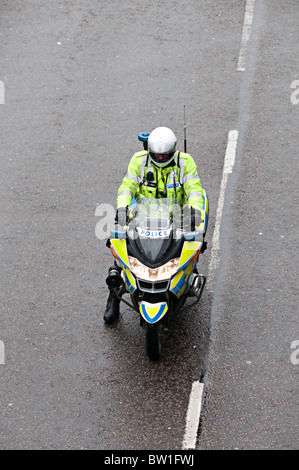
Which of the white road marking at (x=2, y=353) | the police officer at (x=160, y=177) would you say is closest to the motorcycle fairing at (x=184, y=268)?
the police officer at (x=160, y=177)

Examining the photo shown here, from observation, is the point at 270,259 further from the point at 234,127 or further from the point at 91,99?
the point at 91,99

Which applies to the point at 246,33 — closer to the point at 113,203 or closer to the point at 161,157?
the point at 113,203

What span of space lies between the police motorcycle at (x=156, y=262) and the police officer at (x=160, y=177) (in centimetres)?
26

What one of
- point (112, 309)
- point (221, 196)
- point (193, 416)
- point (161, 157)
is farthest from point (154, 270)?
point (221, 196)

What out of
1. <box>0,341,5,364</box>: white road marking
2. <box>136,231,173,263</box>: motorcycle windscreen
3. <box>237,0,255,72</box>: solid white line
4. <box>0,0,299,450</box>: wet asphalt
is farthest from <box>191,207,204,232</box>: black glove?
<box>237,0,255,72</box>: solid white line

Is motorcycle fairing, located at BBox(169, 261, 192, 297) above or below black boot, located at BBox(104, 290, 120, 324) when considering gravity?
above

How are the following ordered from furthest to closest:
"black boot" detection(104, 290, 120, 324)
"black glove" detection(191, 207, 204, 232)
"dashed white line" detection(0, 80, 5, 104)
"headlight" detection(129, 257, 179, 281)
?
"dashed white line" detection(0, 80, 5, 104)
"black boot" detection(104, 290, 120, 324)
"black glove" detection(191, 207, 204, 232)
"headlight" detection(129, 257, 179, 281)

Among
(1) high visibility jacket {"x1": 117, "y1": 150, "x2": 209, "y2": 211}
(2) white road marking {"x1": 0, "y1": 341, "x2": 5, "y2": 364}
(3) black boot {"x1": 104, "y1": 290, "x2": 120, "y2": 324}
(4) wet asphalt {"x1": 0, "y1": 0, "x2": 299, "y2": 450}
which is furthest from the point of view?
(3) black boot {"x1": 104, "y1": 290, "x2": 120, "y2": 324}

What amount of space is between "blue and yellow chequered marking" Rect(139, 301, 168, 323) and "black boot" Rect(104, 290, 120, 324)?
0.91 metres

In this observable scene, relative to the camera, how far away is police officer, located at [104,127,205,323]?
866cm

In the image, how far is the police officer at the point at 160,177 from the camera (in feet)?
28.4

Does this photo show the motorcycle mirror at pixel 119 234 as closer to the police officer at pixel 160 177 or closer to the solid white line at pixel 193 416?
the police officer at pixel 160 177

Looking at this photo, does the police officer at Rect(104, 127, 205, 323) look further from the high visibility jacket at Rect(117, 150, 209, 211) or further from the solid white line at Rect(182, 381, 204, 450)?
the solid white line at Rect(182, 381, 204, 450)

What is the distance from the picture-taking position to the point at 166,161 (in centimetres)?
875
